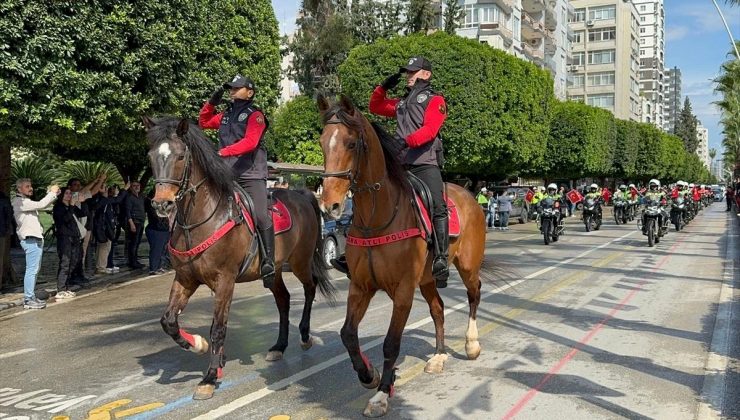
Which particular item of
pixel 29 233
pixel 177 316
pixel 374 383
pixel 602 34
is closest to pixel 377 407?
pixel 374 383

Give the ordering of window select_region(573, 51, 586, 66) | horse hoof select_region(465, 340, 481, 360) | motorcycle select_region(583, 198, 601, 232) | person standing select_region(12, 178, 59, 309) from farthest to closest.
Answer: window select_region(573, 51, 586, 66) < motorcycle select_region(583, 198, 601, 232) < person standing select_region(12, 178, 59, 309) < horse hoof select_region(465, 340, 481, 360)

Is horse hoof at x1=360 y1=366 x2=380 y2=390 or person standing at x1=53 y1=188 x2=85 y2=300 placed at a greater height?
person standing at x1=53 y1=188 x2=85 y2=300

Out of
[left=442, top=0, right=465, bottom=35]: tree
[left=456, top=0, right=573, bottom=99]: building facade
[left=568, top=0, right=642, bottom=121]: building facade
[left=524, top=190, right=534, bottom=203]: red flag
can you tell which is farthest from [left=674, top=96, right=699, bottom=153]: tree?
[left=524, top=190, right=534, bottom=203]: red flag

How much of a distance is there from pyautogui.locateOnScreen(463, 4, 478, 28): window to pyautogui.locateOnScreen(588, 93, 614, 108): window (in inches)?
1830

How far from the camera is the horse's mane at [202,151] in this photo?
225 inches

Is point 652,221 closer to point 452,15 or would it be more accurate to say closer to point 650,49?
point 452,15

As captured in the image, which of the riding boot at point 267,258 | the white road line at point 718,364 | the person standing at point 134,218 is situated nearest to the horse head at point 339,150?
the riding boot at point 267,258

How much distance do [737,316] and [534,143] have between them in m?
26.6

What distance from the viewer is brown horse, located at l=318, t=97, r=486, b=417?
4.77 m

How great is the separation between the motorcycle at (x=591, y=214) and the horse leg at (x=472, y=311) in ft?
65.9

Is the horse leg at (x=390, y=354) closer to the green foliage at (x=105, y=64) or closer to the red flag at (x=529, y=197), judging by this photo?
the green foliage at (x=105, y=64)

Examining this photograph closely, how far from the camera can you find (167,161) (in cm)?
557

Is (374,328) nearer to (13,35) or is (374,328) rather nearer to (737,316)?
(737,316)

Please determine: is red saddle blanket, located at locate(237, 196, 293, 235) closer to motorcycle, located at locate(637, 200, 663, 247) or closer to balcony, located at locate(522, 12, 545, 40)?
motorcycle, located at locate(637, 200, 663, 247)
